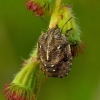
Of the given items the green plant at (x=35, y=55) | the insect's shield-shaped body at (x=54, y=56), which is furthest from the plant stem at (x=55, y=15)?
the insect's shield-shaped body at (x=54, y=56)

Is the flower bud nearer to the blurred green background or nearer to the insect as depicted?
the insect

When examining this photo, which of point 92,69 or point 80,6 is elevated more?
point 80,6

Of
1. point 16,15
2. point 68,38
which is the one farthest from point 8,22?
point 68,38

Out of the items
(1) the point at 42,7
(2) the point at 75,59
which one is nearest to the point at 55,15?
(1) the point at 42,7

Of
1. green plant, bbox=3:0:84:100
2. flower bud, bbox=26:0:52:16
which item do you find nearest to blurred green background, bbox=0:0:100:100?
green plant, bbox=3:0:84:100

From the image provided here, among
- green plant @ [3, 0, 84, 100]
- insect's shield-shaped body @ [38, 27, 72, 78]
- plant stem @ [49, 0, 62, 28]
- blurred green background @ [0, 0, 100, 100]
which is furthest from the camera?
blurred green background @ [0, 0, 100, 100]

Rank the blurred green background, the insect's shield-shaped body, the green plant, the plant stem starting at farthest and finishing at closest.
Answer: the blurred green background, the plant stem, the green plant, the insect's shield-shaped body

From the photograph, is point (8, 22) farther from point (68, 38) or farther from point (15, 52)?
point (68, 38)
